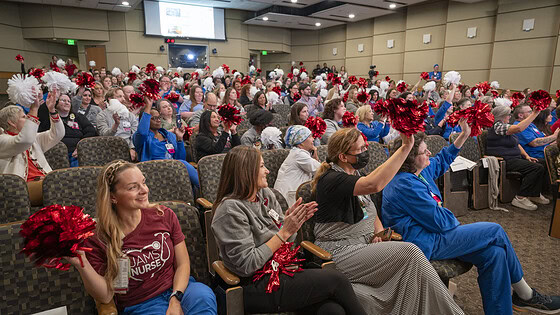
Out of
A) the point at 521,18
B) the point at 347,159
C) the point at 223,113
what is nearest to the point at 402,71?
the point at 521,18

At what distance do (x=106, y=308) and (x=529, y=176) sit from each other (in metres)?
4.75

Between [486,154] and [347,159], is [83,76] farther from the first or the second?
[486,154]

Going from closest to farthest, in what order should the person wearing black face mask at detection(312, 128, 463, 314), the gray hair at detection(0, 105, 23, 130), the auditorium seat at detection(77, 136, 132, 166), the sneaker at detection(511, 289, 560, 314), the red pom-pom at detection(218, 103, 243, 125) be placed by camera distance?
1. the person wearing black face mask at detection(312, 128, 463, 314)
2. the sneaker at detection(511, 289, 560, 314)
3. the gray hair at detection(0, 105, 23, 130)
4. the auditorium seat at detection(77, 136, 132, 166)
5. the red pom-pom at detection(218, 103, 243, 125)

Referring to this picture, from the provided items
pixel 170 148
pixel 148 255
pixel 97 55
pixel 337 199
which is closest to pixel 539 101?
pixel 337 199

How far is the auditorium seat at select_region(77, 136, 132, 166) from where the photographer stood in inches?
126

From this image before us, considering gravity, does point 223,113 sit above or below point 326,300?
above

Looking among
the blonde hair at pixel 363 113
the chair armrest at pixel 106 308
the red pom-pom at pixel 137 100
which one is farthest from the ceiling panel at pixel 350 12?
the chair armrest at pixel 106 308

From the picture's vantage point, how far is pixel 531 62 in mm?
10000

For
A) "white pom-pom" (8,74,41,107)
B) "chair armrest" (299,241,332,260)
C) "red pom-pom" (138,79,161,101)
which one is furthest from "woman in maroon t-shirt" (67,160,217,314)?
"red pom-pom" (138,79,161,101)

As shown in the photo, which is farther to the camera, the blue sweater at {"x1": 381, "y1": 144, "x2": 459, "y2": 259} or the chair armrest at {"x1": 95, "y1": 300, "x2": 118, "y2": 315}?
the blue sweater at {"x1": 381, "y1": 144, "x2": 459, "y2": 259}

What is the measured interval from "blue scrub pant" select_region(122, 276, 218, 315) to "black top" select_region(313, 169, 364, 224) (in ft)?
2.51

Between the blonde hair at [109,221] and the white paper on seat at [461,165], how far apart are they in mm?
3450

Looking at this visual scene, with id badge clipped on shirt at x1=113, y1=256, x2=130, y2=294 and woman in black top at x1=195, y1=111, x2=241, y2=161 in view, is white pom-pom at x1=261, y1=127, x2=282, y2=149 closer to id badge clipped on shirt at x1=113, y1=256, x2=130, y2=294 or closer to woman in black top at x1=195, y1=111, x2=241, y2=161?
woman in black top at x1=195, y1=111, x2=241, y2=161

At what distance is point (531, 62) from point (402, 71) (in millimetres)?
4786
